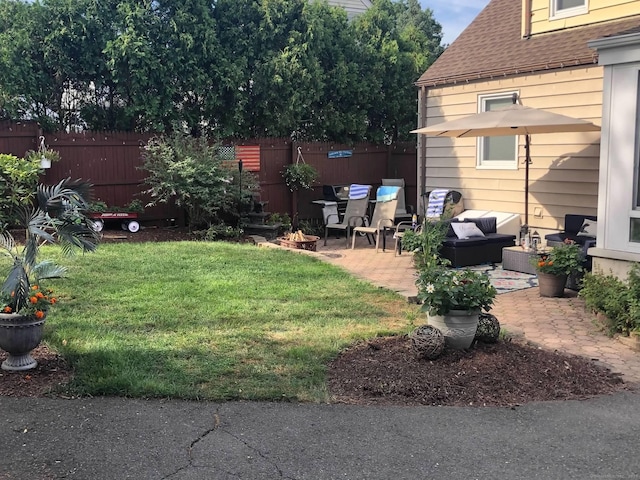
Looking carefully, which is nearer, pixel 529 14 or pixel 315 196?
pixel 529 14

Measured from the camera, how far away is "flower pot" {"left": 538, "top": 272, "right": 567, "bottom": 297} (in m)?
7.22

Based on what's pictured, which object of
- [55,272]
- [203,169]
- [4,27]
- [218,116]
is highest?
[4,27]

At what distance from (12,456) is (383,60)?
43.8ft

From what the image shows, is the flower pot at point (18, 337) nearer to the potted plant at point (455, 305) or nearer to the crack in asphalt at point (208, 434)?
the crack in asphalt at point (208, 434)

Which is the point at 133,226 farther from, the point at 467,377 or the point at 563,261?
the point at 467,377

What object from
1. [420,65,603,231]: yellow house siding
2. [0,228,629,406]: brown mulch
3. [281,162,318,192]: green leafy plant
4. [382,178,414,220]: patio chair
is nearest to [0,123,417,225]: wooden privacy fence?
[281,162,318,192]: green leafy plant

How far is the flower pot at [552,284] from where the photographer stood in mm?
7219

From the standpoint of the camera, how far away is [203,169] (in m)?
10.9

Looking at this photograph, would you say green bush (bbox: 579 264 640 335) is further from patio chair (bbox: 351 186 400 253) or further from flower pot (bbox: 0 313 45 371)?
patio chair (bbox: 351 186 400 253)

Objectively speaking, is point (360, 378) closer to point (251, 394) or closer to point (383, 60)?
point (251, 394)

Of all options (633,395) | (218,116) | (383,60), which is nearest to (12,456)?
(633,395)

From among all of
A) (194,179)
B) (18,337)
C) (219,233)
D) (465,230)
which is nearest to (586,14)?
(465,230)

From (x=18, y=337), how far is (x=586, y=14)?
30.6 feet

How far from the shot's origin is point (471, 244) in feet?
29.7
